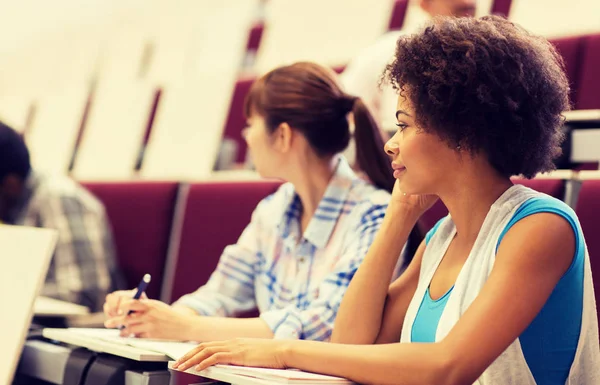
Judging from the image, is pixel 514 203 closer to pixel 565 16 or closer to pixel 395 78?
pixel 395 78

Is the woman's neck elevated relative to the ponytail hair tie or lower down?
lower down

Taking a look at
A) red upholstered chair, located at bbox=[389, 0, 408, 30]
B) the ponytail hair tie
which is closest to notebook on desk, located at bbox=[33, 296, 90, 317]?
the ponytail hair tie

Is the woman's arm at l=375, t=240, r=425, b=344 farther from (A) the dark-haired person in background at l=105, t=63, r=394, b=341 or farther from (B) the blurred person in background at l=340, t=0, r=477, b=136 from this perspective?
(B) the blurred person in background at l=340, t=0, r=477, b=136

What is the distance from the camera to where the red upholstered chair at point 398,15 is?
144 centimetres

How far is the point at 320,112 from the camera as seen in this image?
0.78 meters

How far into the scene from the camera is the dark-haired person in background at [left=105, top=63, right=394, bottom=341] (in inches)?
28.2

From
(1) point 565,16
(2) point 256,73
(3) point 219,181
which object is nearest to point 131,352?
(3) point 219,181

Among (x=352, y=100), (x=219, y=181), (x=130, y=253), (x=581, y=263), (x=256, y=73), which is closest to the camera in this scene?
(x=581, y=263)

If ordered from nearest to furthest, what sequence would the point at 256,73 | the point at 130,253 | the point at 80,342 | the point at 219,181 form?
1. the point at 80,342
2. the point at 219,181
3. the point at 130,253
4. the point at 256,73

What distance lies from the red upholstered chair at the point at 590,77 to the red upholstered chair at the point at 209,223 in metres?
0.41

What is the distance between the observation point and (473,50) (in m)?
0.50

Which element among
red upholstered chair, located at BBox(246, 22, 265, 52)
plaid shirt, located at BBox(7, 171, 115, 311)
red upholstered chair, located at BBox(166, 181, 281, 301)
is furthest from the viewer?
red upholstered chair, located at BBox(246, 22, 265, 52)

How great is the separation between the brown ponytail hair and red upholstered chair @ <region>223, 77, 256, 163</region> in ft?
2.13

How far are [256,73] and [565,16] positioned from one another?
623 millimetres
